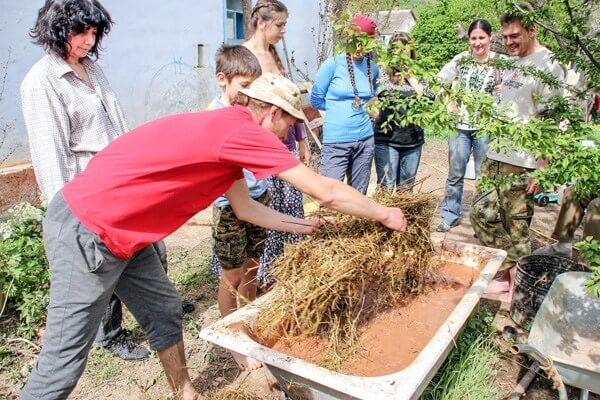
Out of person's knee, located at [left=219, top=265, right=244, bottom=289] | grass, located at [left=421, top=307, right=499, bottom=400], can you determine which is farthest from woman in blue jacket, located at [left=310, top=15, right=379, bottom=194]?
grass, located at [left=421, top=307, right=499, bottom=400]

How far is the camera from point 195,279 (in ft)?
14.2

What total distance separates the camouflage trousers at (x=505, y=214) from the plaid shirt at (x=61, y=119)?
2784mm

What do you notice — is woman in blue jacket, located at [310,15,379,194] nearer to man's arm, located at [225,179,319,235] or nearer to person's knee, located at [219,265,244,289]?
person's knee, located at [219,265,244,289]

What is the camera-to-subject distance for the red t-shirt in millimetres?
1899

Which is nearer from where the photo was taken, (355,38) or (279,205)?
(355,38)

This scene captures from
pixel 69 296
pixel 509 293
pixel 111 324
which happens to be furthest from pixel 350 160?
pixel 69 296

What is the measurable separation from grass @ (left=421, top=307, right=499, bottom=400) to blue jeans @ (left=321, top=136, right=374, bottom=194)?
177cm

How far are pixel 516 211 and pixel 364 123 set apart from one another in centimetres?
151

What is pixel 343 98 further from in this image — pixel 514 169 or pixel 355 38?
pixel 355 38

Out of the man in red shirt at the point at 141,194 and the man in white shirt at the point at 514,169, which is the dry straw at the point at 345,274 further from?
the man in white shirt at the point at 514,169

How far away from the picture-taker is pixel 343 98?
14.7 feet

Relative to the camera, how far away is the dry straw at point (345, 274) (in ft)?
7.15

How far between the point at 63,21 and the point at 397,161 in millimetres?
3426

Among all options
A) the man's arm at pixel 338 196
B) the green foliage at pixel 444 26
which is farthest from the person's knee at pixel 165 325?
the green foliage at pixel 444 26
